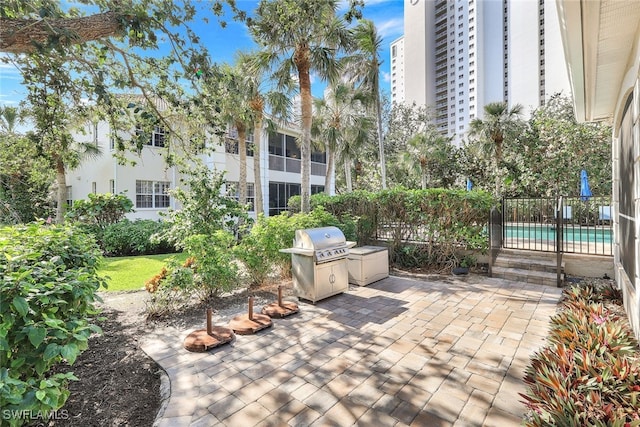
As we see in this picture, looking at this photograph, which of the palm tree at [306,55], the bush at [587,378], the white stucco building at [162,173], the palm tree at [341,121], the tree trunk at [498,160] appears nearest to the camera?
the bush at [587,378]

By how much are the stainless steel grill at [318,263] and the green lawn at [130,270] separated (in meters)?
2.69

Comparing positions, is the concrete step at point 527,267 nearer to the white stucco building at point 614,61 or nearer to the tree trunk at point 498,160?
the white stucco building at point 614,61

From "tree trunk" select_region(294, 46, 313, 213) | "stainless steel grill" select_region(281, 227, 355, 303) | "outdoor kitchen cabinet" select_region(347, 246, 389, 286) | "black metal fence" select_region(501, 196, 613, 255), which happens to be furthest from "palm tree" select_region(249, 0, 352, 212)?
"black metal fence" select_region(501, 196, 613, 255)

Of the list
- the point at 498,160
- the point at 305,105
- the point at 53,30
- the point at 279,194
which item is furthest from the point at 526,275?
the point at 498,160

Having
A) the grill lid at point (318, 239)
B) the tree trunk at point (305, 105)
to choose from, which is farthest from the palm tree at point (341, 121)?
the grill lid at point (318, 239)

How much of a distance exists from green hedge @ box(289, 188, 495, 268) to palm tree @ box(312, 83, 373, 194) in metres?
8.54

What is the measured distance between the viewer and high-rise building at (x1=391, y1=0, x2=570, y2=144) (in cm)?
5294

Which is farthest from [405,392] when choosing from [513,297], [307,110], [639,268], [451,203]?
[307,110]

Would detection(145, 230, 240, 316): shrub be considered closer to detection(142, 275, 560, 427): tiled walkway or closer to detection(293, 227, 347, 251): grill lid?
detection(142, 275, 560, 427): tiled walkway

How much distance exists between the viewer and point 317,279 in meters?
5.59

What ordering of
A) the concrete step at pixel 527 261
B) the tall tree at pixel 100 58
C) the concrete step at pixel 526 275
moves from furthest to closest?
the concrete step at pixel 527 261
the concrete step at pixel 526 275
the tall tree at pixel 100 58

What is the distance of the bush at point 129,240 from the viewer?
35.2ft

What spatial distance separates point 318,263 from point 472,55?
251 feet

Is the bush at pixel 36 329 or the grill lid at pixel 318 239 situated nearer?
the bush at pixel 36 329
